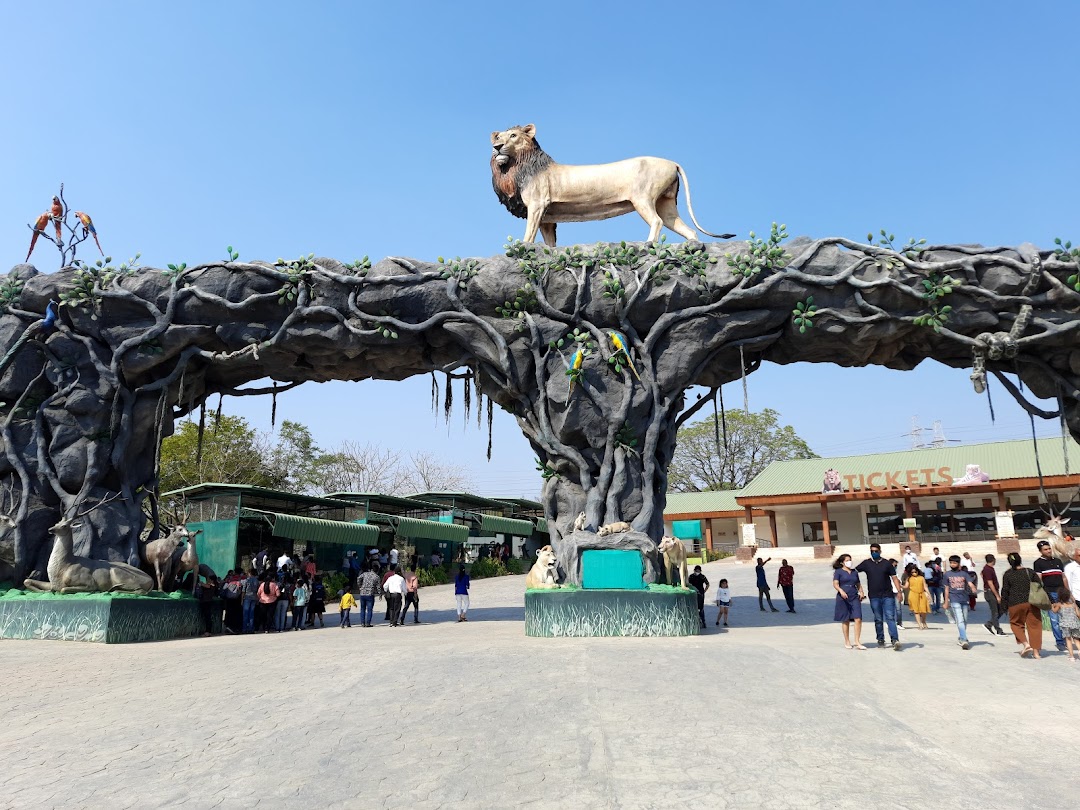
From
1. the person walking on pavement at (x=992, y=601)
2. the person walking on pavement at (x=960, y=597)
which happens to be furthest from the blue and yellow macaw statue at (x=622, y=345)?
the person walking on pavement at (x=992, y=601)

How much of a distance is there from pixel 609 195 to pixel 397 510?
58.3ft

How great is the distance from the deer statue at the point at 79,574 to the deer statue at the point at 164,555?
0.42m

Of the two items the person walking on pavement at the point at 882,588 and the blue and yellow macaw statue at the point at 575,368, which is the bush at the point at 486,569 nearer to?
the blue and yellow macaw statue at the point at 575,368

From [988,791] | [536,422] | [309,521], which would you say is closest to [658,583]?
[536,422]

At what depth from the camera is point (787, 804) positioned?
13.5ft

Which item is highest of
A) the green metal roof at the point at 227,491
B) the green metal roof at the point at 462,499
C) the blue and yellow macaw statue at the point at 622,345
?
the blue and yellow macaw statue at the point at 622,345

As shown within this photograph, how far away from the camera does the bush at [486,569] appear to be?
1176 inches

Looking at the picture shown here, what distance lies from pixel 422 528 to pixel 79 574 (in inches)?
553

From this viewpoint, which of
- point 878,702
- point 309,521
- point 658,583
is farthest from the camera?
point 309,521

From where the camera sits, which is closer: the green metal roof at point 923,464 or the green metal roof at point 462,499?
the green metal roof at point 462,499

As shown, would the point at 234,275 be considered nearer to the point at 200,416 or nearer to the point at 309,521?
the point at 200,416

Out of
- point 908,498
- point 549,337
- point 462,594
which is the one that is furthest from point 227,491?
point 908,498

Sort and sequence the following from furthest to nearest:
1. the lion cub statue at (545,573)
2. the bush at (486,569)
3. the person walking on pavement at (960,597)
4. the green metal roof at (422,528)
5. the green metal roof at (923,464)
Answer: the green metal roof at (923,464) → the bush at (486,569) → the green metal roof at (422,528) → the lion cub statue at (545,573) → the person walking on pavement at (960,597)

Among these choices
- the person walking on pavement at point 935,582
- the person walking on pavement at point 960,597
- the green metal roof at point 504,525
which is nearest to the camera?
the person walking on pavement at point 960,597
